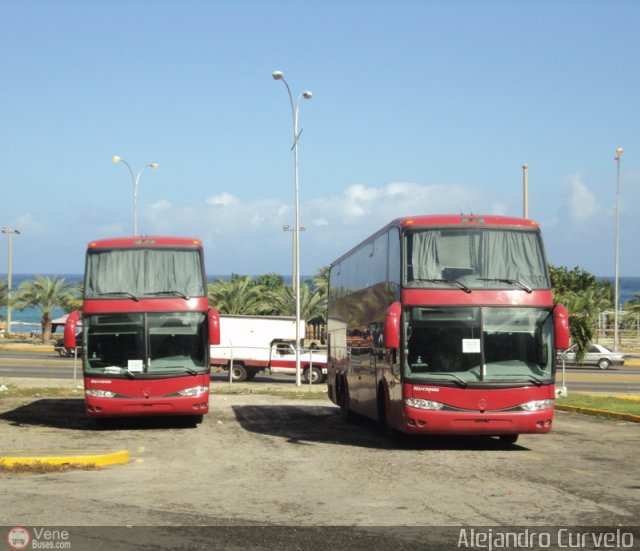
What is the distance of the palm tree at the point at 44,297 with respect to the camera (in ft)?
227

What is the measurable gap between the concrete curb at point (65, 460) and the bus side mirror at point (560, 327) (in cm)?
732

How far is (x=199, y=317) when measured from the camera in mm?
21125

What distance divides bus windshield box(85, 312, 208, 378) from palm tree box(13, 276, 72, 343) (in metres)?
49.4

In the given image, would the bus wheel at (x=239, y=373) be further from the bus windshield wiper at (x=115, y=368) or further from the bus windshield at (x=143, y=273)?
the bus windshield wiper at (x=115, y=368)

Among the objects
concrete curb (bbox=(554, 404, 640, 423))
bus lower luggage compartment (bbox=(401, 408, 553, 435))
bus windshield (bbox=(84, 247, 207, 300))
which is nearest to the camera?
bus lower luggage compartment (bbox=(401, 408, 553, 435))

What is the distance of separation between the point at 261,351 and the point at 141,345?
24.5 meters

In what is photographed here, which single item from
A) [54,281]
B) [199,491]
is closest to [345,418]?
[199,491]

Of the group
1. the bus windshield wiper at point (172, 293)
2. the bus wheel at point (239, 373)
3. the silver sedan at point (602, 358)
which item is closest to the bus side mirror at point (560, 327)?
the bus windshield wiper at point (172, 293)

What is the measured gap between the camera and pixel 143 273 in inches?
837

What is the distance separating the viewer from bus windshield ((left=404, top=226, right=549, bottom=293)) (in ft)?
57.6

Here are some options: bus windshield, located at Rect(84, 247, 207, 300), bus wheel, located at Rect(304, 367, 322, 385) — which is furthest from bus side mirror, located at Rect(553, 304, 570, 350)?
bus wheel, located at Rect(304, 367, 322, 385)

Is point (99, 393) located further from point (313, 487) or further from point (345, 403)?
point (313, 487)

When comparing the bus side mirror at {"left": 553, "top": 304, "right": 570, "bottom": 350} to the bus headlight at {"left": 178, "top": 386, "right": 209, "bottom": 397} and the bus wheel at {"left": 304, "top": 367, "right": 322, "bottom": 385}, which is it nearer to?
the bus headlight at {"left": 178, "top": 386, "right": 209, "bottom": 397}

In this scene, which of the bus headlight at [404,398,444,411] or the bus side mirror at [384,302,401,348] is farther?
the bus headlight at [404,398,444,411]
